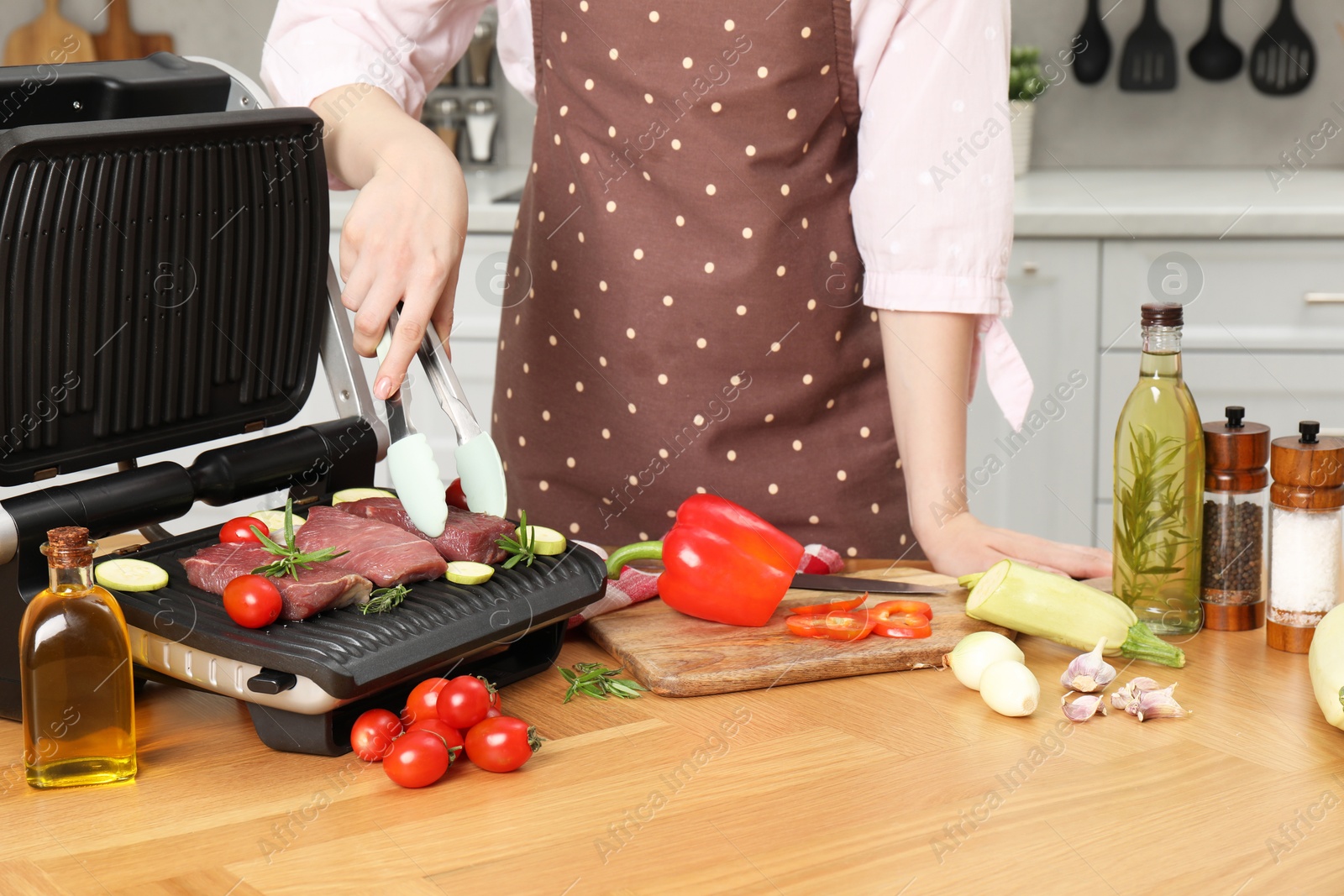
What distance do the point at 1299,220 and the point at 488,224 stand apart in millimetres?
1362

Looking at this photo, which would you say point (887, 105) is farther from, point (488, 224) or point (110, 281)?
point (488, 224)

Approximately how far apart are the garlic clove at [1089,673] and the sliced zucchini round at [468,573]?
1.28 feet

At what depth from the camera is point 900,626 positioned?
94 centimetres

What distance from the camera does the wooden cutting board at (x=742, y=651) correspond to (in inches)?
34.6

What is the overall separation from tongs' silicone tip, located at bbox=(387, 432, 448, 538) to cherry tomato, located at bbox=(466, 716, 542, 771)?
170 millimetres

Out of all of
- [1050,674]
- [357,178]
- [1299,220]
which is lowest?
[1050,674]

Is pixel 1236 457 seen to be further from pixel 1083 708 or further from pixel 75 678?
pixel 75 678

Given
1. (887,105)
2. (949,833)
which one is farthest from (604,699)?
(887,105)

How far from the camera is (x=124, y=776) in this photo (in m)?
0.75

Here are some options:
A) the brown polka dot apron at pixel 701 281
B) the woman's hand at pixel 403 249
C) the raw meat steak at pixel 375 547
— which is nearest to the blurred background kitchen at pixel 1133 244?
the brown polka dot apron at pixel 701 281

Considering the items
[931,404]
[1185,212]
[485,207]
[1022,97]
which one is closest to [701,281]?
[931,404]

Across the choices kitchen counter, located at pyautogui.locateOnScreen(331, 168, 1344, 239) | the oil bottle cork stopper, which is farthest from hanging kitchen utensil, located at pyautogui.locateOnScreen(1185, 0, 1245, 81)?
the oil bottle cork stopper

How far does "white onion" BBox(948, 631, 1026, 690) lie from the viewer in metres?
0.86

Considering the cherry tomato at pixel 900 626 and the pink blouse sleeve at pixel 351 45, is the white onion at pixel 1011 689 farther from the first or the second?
the pink blouse sleeve at pixel 351 45
